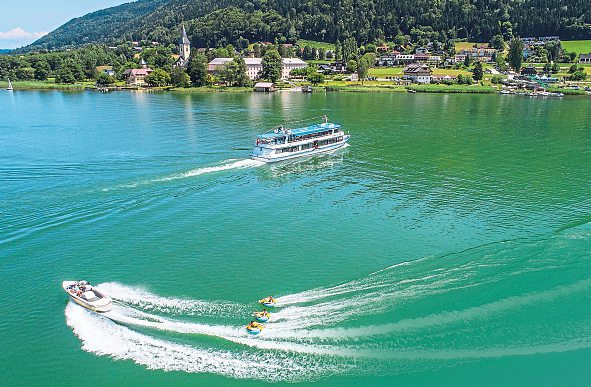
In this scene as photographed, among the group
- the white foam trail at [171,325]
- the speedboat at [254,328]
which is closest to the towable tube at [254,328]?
the speedboat at [254,328]

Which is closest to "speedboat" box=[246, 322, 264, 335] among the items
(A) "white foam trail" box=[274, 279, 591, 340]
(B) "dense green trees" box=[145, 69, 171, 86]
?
(A) "white foam trail" box=[274, 279, 591, 340]

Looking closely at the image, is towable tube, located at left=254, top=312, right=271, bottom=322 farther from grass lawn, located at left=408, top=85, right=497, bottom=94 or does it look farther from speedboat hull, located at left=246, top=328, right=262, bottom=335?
grass lawn, located at left=408, top=85, right=497, bottom=94

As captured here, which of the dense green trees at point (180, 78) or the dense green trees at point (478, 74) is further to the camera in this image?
the dense green trees at point (478, 74)

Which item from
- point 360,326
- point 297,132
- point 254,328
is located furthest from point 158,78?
point 360,326

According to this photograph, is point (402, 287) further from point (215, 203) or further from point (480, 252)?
point (215, 203)

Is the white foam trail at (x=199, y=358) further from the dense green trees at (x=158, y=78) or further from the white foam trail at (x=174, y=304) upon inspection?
the dense green trees at (x=158, y=78)

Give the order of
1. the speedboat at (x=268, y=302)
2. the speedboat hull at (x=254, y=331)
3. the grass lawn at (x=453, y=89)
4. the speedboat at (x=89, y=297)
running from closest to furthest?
the speedboat hull at (x=254, y=331)
the speedboat at (x=89, y=297)
the speedboat at (x=268, y=302)
the grass lawn at (x=453, y=89)
